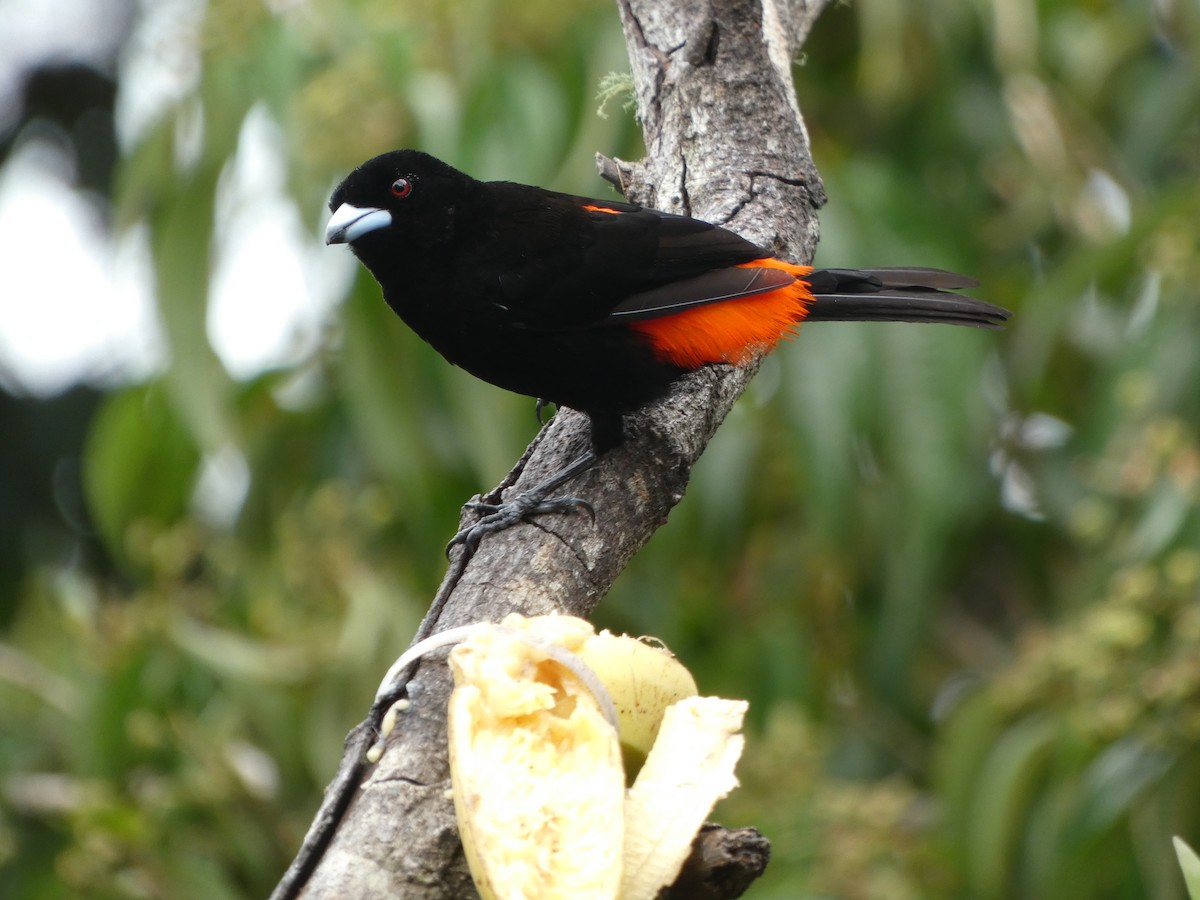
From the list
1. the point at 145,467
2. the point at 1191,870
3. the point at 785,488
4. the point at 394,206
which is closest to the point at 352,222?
the point at 394,206

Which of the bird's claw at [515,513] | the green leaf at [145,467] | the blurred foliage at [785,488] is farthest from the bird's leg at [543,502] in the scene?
the green leaf at [145,467]

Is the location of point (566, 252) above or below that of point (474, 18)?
below

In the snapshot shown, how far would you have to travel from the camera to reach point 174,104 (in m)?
4.42

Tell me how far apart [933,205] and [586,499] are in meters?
2.27

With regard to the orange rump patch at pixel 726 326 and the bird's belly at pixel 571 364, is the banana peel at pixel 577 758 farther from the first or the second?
the orange rump patch at pixel 726 326

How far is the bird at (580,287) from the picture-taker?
308 centimetres

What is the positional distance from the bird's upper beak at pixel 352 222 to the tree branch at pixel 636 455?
55 cm

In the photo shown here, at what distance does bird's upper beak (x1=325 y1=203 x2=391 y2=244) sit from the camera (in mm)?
3064

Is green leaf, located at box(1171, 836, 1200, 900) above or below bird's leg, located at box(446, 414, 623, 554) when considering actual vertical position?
below

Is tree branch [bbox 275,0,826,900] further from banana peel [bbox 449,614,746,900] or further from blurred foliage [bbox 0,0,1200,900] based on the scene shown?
blurred foliage [bbox 0,0,1200,900]

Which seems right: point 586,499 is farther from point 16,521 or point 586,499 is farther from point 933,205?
point 16,521

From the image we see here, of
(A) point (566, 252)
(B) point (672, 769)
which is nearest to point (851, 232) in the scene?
(A) point (566, 252)

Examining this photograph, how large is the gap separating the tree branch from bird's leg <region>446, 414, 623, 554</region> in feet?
0.09

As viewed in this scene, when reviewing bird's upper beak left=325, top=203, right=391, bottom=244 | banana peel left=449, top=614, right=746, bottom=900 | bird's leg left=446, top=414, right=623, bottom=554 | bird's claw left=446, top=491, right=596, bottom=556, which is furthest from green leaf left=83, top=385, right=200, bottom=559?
banana peel left=449, top=614, right=746, bottom=900
